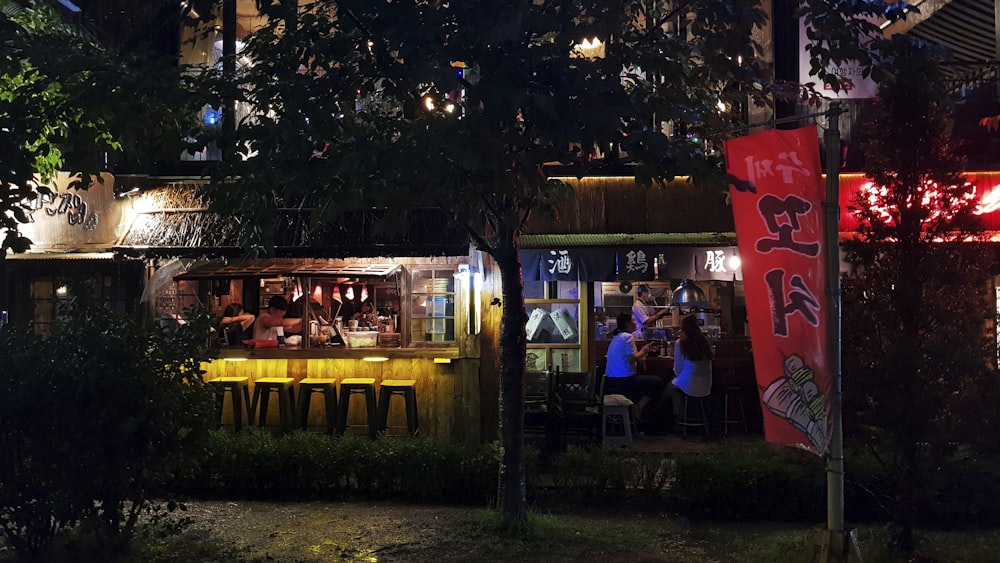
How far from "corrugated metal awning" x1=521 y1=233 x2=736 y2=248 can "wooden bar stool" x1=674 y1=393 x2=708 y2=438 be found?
2.41m

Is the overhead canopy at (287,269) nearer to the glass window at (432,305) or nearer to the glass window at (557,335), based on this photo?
the glass window at (432,305)

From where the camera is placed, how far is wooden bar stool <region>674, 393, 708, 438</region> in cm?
1182

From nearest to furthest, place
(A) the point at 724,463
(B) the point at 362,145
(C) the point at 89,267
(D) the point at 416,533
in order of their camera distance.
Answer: (B) the point at 362,145 → (D) the point at 416,533 → (A) the point at 724,463 → (C) the point at 89,267

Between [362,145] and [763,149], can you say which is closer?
[763,149]

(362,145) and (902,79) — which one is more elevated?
(902,79)

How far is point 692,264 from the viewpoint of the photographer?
35.9 ft

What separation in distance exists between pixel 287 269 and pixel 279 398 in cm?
187

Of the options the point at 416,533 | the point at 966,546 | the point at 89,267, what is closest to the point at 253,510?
the point at 416,533

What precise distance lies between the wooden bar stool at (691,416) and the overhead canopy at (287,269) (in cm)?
487

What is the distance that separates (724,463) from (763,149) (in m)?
3.66

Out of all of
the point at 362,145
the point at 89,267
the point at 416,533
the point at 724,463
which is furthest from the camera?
the point at 89,267

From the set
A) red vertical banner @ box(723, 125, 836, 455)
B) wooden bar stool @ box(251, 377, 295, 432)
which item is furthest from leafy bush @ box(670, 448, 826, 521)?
wooden bar stool @ box(251, 377, 295, 432)

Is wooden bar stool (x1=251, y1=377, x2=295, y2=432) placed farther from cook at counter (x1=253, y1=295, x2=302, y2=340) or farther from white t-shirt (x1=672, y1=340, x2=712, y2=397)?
white t-shirt (x1=672, y1=340, x2=712, y2=397)

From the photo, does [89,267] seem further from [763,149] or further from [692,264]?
[763,149]
